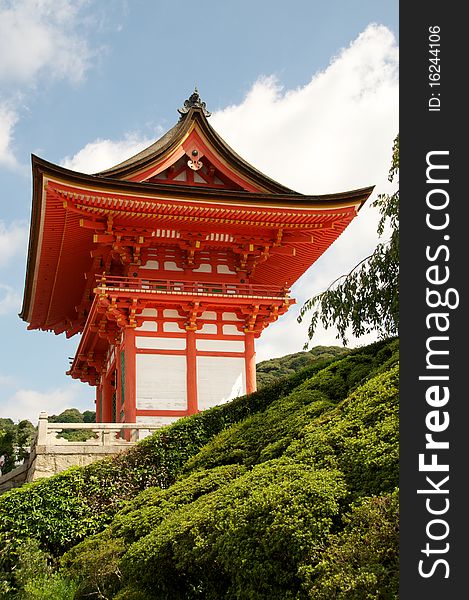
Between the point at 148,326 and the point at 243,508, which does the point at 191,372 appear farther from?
the point at 243,508

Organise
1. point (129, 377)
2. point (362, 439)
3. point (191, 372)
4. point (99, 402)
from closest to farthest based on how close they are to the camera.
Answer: point (362, 439) < point (129, 377) < point (191, 372) < point (99, 402)

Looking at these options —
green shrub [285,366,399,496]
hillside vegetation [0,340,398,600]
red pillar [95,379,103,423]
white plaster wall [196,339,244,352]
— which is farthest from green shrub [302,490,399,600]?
red pillar [95,379,103,423]

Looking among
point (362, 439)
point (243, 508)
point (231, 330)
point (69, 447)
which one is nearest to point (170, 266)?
point (231, 330)

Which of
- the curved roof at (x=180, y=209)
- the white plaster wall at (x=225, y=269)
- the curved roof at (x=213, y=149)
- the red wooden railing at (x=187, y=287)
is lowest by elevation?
the red wooden railing at (x=187, y=287)

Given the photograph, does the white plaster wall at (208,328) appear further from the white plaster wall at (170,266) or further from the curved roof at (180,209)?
the curved roof at (180,209)

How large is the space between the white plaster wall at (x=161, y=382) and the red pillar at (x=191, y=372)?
12 centimetres

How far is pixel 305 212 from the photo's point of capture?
20969 mm

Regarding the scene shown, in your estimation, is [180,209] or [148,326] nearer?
[180,209]

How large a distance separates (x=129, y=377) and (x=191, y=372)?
164 cm

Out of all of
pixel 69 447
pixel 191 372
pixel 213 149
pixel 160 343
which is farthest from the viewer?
pixel 213 149

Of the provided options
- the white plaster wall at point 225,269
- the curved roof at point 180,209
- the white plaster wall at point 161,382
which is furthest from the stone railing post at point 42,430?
the white plaster wall at point 225,269

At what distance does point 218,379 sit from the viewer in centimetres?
2091

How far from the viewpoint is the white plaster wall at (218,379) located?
2064 cm

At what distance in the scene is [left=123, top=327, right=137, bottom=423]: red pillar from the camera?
65.0 ft
